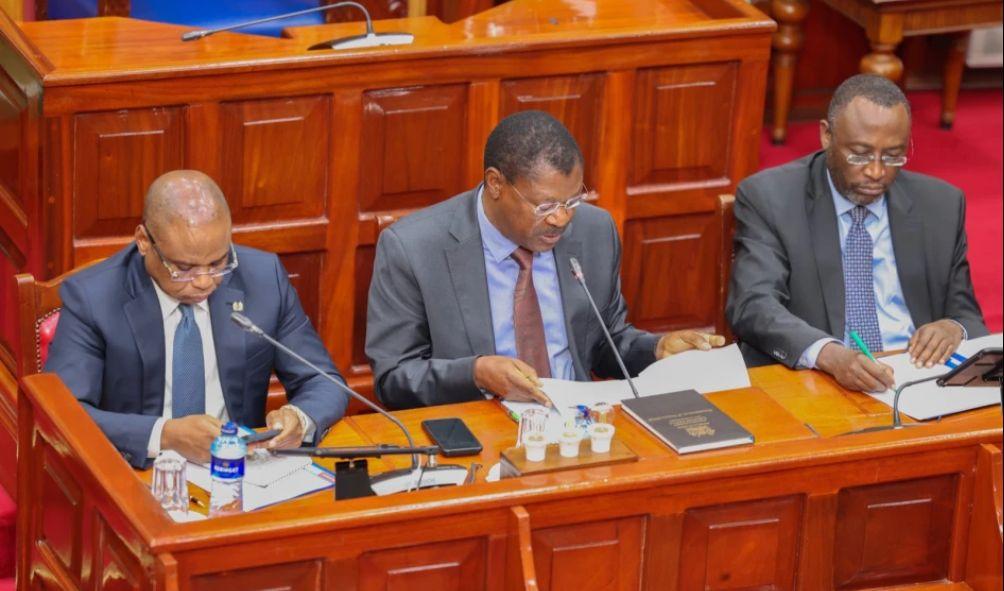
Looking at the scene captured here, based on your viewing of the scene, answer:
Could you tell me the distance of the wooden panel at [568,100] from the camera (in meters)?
4.79

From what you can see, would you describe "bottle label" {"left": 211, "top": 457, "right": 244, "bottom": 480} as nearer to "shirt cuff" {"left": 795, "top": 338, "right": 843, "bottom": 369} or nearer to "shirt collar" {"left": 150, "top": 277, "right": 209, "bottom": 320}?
"shirt collar" {"left": 150, "top": 277, "right": 209, "bottom": 320}

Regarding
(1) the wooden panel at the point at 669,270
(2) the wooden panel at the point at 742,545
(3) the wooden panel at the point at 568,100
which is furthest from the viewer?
(1) the wooden panel at the point at 669,270

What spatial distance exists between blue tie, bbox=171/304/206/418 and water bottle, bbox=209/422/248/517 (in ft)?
1.83

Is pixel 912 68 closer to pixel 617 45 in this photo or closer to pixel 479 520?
pixel 617 45

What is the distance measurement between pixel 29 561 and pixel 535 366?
3.91ft

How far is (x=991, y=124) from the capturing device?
24.6 ft

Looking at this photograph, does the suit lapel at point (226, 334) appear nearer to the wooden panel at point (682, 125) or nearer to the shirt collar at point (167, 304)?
the shirt collar at point (167, 304)

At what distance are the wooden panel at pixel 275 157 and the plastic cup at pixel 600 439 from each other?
1.55 meters

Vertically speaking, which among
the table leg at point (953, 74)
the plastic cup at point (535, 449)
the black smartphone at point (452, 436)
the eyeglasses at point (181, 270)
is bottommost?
the table leg at point (953, 74)

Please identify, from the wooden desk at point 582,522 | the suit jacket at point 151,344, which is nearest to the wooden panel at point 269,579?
the wooden desk at point 582,522

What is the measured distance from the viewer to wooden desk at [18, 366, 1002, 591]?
119 inches

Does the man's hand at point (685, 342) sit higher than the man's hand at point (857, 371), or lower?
higher

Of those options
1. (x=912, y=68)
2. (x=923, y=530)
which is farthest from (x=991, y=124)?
(x=923, y=530)

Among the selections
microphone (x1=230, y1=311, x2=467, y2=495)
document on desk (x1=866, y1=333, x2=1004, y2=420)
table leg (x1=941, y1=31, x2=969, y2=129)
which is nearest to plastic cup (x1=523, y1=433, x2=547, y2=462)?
microphone (x1=230, y1=311, x2=467, y2=495)
